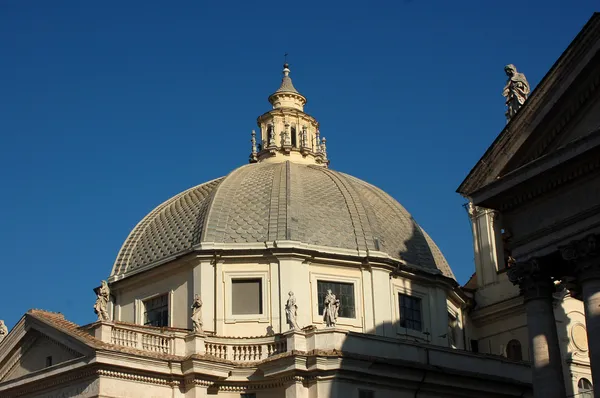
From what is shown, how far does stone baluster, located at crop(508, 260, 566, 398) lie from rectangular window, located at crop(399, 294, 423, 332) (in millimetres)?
20484

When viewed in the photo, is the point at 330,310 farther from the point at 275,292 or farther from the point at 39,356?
the point at 39,356

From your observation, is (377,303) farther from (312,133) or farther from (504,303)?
(312,133)

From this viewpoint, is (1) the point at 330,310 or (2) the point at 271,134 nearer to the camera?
(1) the point at 330,310

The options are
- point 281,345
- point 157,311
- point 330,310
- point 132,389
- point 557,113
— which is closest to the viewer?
point 557,113

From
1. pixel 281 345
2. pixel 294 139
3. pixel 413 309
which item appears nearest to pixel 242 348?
pixel 281 345

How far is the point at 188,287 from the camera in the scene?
45.7 metres

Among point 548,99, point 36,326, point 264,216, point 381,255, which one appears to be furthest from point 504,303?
point 548,99

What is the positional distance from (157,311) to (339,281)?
7.72 meters

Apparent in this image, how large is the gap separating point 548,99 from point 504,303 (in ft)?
83.3

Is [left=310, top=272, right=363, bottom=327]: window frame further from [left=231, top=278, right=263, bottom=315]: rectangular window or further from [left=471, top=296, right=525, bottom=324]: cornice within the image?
[left=471, top=296, right=525, bottom=324]: cornice

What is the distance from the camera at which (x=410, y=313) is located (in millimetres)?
47281

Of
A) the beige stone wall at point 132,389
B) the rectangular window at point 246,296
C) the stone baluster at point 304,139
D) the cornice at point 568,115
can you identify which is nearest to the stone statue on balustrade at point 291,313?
the rectangular window at point 246,296

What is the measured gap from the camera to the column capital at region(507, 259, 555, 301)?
85.3 feet

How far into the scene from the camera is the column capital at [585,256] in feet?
81.7
